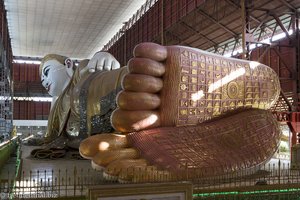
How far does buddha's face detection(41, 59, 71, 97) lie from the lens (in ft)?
27.2

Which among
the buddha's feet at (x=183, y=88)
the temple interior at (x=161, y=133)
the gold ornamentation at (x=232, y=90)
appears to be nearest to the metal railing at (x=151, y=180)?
the temple interior at (x=161, y=133)

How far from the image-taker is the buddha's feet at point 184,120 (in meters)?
3.72

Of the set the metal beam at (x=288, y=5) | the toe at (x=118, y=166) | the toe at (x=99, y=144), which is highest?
the metal beam at (x=288, y=5)

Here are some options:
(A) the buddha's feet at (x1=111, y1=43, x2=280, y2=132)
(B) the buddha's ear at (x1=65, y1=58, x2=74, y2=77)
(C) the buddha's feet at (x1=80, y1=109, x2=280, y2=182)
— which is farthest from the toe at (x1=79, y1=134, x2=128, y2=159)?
(B) the buddha's ear at (x1=65, y1=58, x2=74, y2=77)

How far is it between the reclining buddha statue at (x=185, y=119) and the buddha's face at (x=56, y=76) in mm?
4188

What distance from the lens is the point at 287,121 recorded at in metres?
9.46

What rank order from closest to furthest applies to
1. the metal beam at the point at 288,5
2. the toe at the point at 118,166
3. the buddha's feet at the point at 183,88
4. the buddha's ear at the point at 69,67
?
1. the toe at the point at 118,166
2. the buddha's feet at the point at 183,88
3. the buddha's ear at the point at 69,67
4. the metal beam at the point at 288,5

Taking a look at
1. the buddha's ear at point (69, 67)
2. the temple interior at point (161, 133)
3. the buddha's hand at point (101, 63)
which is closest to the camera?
the temple interior at point (161, 133)

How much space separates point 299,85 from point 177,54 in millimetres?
8130

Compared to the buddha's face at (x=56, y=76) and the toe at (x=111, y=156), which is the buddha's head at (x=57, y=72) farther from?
the toe at (x=111, y=156)

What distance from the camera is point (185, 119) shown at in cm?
436

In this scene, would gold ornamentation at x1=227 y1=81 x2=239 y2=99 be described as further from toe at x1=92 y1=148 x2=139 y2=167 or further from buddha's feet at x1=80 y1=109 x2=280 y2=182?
toe at x1=92 y1=148 x2=139 y2=167

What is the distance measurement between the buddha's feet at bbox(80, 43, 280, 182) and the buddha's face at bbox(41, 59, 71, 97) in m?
4.41

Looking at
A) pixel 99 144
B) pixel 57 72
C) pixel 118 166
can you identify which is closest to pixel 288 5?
pixel 57 72
